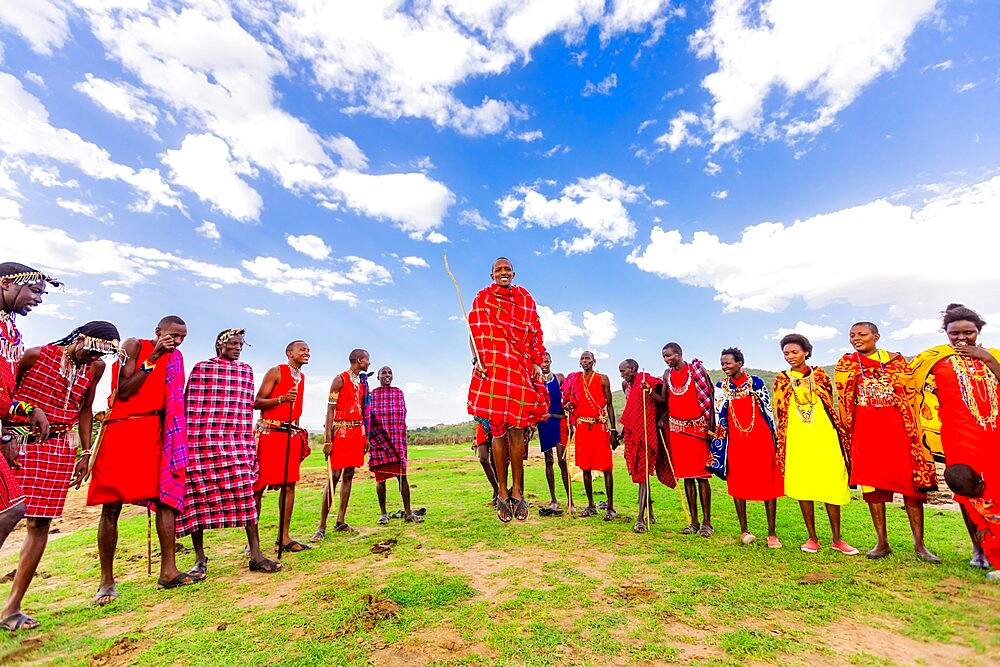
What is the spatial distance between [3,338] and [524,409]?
4.42m

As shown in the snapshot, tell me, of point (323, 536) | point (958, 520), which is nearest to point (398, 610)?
point (323, 536)

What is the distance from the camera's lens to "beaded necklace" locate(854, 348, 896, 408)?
5754mm

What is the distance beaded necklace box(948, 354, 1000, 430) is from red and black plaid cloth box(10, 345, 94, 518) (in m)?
8.39

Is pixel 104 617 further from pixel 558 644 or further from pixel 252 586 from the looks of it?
pixel 558 644

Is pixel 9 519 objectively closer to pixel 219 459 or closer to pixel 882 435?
pixel 219 459

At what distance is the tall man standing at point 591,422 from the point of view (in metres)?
8.29

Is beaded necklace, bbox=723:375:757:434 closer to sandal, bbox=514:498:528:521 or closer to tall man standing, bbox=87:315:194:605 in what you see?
sandal, bbox=514:498:528:521

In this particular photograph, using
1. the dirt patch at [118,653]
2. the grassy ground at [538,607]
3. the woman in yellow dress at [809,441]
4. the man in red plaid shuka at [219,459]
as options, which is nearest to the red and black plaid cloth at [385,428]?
the grassy ground at [538,607]

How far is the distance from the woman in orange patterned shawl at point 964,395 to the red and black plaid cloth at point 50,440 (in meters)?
8.23

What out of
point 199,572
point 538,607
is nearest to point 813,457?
point 538,607

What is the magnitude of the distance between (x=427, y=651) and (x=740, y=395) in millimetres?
5259

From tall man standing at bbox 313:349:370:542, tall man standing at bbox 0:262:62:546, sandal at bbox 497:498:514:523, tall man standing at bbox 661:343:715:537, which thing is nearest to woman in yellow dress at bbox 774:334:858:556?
tall man standing at bbox 661:343:715:537

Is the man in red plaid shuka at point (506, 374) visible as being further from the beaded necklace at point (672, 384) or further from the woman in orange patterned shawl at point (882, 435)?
the woman in orange patterned shawl at point (882, 435)

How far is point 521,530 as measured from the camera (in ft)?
23.3
